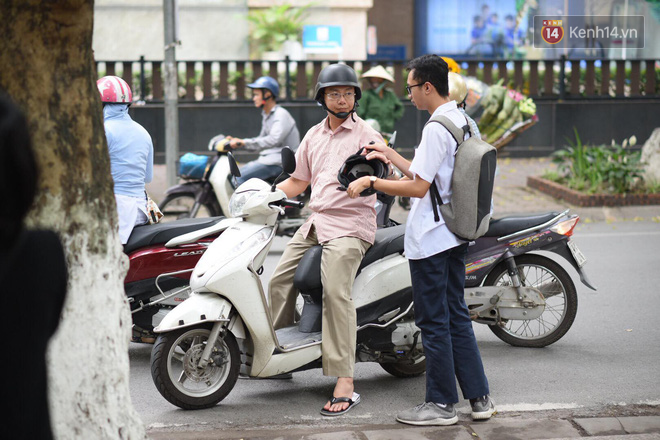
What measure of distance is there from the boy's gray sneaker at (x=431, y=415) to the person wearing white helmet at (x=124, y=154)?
6.91 ft

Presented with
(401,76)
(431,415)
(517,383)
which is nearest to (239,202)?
(431,415)

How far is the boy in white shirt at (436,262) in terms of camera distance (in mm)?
4367

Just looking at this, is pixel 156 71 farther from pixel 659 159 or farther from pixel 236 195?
pixel 236 195

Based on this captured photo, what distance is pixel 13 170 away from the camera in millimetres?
1506

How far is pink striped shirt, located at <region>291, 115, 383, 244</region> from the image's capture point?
484cm

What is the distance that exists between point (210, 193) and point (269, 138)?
83 centimetres

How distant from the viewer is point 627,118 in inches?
644

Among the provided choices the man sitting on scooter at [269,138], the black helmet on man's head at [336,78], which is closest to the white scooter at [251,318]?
the black helmet on man's head at [336,78]

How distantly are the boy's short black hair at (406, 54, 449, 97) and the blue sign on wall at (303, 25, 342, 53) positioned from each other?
58.8ft

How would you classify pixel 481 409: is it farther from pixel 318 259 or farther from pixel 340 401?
pixel 318 259

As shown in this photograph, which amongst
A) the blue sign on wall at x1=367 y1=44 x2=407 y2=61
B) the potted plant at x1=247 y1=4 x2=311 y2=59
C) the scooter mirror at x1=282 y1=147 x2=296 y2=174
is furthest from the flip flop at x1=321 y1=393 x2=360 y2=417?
the blue sign on wall at x1=367 y1=44 x2=407 y2=61

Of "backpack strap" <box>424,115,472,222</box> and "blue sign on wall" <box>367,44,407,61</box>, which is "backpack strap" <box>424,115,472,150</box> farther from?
"blue sign on wall" <box>367,44,407,61</box>

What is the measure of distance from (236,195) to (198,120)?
432 inches

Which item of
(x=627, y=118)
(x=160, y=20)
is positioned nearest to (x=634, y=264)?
(x=627, y=118)
